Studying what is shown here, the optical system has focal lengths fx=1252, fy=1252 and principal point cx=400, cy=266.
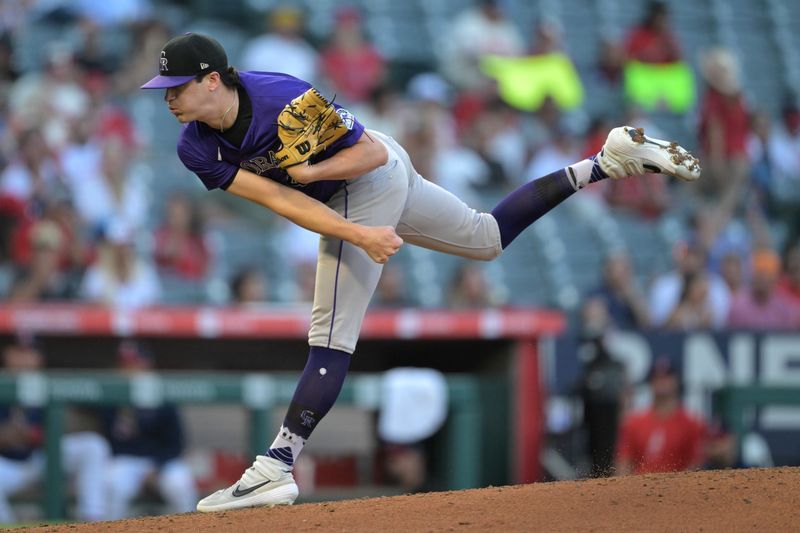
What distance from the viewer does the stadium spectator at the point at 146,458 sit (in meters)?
7.09

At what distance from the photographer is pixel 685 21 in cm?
1256

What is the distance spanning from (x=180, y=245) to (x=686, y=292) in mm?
3724

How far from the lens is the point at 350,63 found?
406 inches

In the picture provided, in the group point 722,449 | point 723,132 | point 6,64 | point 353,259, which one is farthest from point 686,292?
point 6,64

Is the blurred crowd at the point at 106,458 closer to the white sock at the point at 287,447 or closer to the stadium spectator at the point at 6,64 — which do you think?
the white sock at the point at 287,447

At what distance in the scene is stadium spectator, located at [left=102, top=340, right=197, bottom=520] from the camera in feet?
23.2

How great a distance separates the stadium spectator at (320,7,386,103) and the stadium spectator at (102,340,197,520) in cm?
376

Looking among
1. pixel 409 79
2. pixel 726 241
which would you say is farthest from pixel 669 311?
pixel 409 79

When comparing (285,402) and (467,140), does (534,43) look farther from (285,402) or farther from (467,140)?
(285,402)

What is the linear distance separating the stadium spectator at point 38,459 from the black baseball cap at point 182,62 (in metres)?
3.33

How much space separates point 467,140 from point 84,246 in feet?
11.4

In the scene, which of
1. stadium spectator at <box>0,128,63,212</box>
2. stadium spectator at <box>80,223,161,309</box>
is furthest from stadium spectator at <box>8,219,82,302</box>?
stadium spectator at <box>0,128,63,212</box>

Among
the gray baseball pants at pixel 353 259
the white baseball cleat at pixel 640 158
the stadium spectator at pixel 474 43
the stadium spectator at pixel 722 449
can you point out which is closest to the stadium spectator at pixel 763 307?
the stadium spectator at pixel 722 449

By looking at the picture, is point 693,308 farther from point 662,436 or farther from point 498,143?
point 498,143
